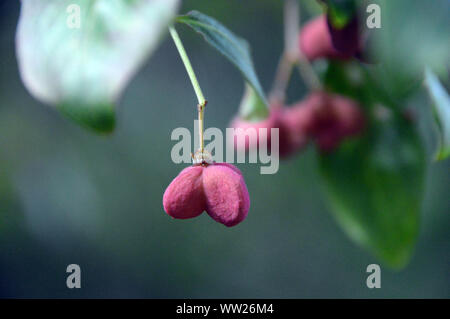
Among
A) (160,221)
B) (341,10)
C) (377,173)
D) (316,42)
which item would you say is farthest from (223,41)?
(160,221)

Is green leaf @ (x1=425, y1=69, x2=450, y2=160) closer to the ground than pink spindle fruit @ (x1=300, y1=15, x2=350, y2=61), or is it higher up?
closer to the ground

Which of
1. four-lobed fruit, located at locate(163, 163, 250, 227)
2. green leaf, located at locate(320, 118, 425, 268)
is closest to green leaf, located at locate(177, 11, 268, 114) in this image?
four-lobed fruit, located at locate(163, 163, 250, 227)

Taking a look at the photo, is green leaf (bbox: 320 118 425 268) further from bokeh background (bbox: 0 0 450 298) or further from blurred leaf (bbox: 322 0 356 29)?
bokeh background (bbox: 0 0 450 298)

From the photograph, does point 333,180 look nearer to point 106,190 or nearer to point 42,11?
point 42,11

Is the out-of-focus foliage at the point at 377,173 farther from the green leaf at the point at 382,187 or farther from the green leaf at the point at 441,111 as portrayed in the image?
the green leaf at the point at 441,111

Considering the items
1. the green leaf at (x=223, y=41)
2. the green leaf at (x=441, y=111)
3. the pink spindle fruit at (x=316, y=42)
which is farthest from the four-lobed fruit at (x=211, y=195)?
the pink spindle fruit at (x=316, y=42)
